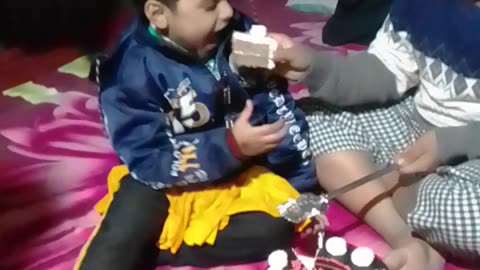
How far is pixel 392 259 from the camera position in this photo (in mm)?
919

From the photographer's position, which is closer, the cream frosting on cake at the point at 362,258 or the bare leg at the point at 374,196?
the cream frosting on cake at the point at 362,258

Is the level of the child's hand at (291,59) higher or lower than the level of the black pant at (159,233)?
higher

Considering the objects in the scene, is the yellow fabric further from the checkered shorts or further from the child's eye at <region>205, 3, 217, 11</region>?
the child's eye at <region>205, 3, 217, 11</region>

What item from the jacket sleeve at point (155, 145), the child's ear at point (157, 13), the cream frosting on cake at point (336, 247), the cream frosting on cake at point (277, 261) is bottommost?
the cream frosting on cake at point (277, 261)

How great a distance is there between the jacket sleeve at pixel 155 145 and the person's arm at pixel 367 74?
13 centimetres

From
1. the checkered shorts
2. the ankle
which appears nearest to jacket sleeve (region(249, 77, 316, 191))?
the checkered shorts

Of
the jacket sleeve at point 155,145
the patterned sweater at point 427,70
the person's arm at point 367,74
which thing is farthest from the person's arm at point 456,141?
the jacket sleeve at point 155,145

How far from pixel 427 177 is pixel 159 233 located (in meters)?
0.28

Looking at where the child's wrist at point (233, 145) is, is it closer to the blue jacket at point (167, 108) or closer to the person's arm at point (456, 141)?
the blue jacket at point (167, 108)

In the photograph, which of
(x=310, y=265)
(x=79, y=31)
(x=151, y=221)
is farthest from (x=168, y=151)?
(x=79, y=31)

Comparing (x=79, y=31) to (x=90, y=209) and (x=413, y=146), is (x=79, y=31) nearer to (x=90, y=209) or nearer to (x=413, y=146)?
(x=90, y=209)

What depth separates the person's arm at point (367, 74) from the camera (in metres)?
1.01

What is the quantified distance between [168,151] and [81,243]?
6.1 inches

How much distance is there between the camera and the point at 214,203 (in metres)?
0.97
